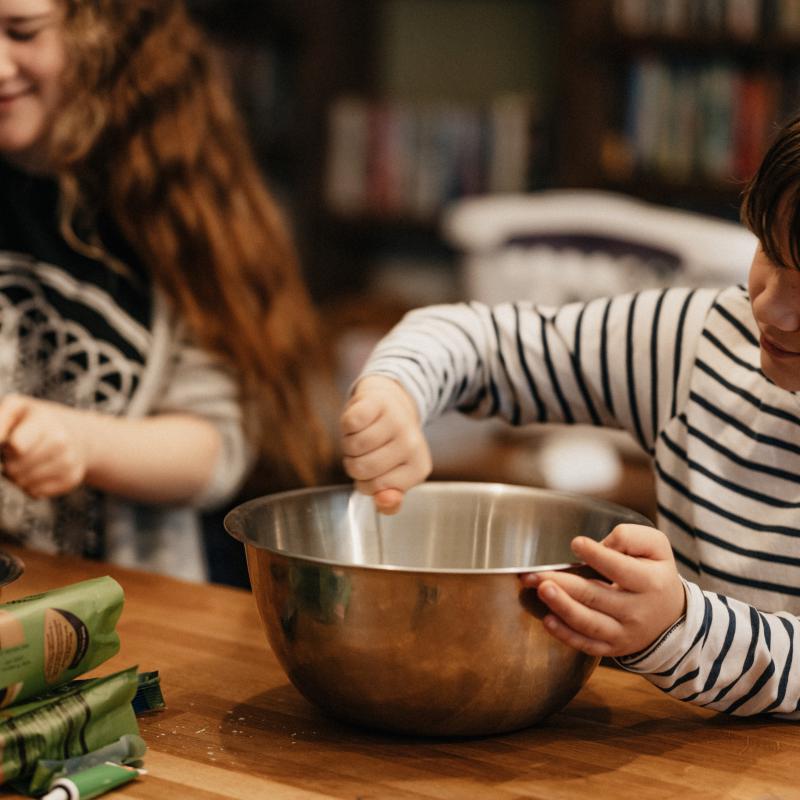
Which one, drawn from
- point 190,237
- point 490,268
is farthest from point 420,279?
point 190,237

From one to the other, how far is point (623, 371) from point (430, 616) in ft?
1.43

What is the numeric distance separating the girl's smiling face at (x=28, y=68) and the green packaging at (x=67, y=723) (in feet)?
2.72

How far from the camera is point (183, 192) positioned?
1.43 m

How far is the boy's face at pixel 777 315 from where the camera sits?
0.78 m

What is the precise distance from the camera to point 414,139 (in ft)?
11.3

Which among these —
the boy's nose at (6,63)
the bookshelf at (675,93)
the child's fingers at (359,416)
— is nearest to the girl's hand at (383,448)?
the child's fingers at (359,416)

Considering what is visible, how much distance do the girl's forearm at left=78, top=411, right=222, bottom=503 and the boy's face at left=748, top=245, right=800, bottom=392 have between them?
2.32 feet

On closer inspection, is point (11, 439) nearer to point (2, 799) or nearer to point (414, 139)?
point (2, 799)

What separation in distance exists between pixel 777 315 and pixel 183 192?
84cm

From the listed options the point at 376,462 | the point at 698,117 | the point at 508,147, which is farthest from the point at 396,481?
the point at 508,147

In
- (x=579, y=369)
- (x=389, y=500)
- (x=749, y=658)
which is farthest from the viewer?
(x=579, y=369)

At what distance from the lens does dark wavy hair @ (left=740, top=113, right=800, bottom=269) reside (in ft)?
2.49

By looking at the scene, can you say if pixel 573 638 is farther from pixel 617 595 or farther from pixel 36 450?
pixel 36 450

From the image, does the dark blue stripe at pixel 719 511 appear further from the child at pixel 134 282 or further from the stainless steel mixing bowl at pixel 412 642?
the child at pixel 134 282
